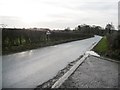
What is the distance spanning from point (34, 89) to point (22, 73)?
3.06 metres

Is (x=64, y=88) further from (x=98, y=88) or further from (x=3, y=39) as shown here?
(x=3, y=39)

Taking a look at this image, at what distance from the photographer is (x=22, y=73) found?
10930mm

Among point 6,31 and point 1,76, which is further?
point 6,31

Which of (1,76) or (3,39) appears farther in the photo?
(3,39)

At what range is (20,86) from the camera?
326 inches

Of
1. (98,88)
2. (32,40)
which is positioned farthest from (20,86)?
(32,40)

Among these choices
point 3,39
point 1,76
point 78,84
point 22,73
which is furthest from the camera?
point 3,39

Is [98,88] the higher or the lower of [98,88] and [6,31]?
the lower

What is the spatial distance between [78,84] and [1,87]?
311 cm

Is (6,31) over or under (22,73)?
over

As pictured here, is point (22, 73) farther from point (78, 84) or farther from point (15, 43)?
point (15, 43)

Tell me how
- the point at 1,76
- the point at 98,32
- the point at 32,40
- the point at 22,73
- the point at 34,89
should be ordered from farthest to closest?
the point at 98,32
the point at 32,40
the point at 22,73
the point at 1,76
the point at 34,89

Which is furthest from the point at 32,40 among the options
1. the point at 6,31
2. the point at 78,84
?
the point at 78,84

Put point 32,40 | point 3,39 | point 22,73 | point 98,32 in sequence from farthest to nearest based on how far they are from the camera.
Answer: point 98,32 → point 32,40 → point 3,39 → point 22,73
